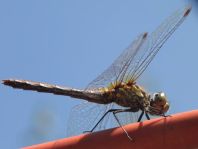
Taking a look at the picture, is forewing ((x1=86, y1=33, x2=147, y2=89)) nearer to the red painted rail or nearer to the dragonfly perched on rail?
the dragonfly perched on rail

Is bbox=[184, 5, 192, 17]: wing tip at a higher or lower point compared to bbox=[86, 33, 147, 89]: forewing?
higher

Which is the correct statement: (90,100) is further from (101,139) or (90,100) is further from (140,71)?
(101,139)

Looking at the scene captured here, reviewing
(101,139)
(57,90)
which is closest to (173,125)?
(101,139)

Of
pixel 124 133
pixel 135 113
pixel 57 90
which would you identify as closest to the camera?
pixel 124 133

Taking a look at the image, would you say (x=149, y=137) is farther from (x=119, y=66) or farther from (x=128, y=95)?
(x=119, y=66)

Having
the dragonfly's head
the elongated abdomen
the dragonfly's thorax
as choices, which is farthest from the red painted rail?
the elongated abdomen
